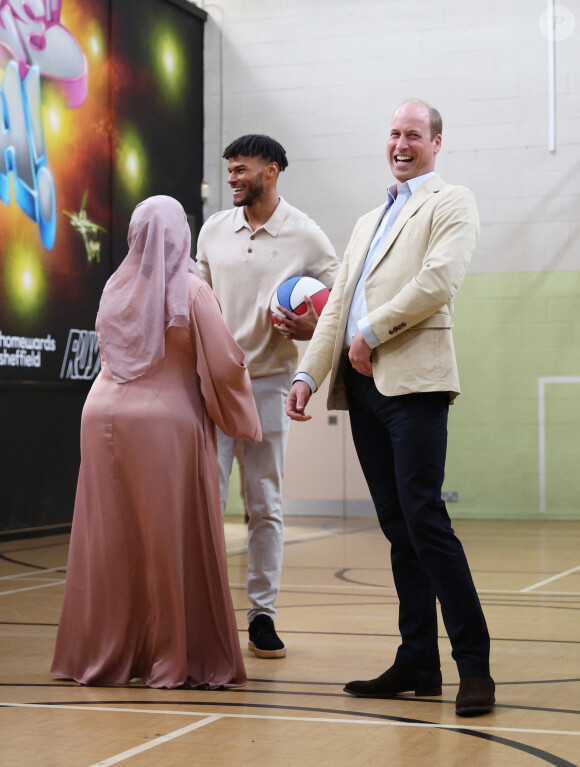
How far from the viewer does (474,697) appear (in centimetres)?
284

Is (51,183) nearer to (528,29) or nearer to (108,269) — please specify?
(108,269)

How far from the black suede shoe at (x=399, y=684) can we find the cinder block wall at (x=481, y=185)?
22.6ft

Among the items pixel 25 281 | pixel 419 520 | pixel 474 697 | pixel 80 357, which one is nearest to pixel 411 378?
pixel 419 520

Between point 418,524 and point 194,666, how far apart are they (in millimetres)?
802

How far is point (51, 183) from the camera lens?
854 cm

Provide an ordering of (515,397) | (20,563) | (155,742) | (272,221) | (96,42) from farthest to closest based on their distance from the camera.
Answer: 1. (515,397)
2. (96,42)
3. (20,563)
4. (272,221)
5. (155,742)

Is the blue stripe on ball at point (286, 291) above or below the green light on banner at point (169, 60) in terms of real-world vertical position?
below

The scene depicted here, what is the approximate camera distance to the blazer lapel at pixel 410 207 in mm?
3055

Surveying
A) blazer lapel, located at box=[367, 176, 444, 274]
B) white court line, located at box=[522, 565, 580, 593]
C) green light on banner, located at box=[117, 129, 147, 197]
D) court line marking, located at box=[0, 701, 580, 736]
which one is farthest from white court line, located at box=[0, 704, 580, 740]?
green light on banner, located at box=[117, 129, 147, 197]

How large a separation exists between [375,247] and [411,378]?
0.44m

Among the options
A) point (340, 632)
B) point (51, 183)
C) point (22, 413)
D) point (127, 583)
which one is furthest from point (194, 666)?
point (51, 183)

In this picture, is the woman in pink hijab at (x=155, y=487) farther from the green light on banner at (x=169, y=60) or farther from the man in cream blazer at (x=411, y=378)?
the green light on banner at (x=169, y=60)

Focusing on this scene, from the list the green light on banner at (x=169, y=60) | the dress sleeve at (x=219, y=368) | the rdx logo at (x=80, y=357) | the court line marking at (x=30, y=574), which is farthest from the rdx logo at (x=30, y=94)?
the dress sleeve at (x=219, y=368)

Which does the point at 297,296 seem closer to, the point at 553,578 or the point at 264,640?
the point at 264,640
